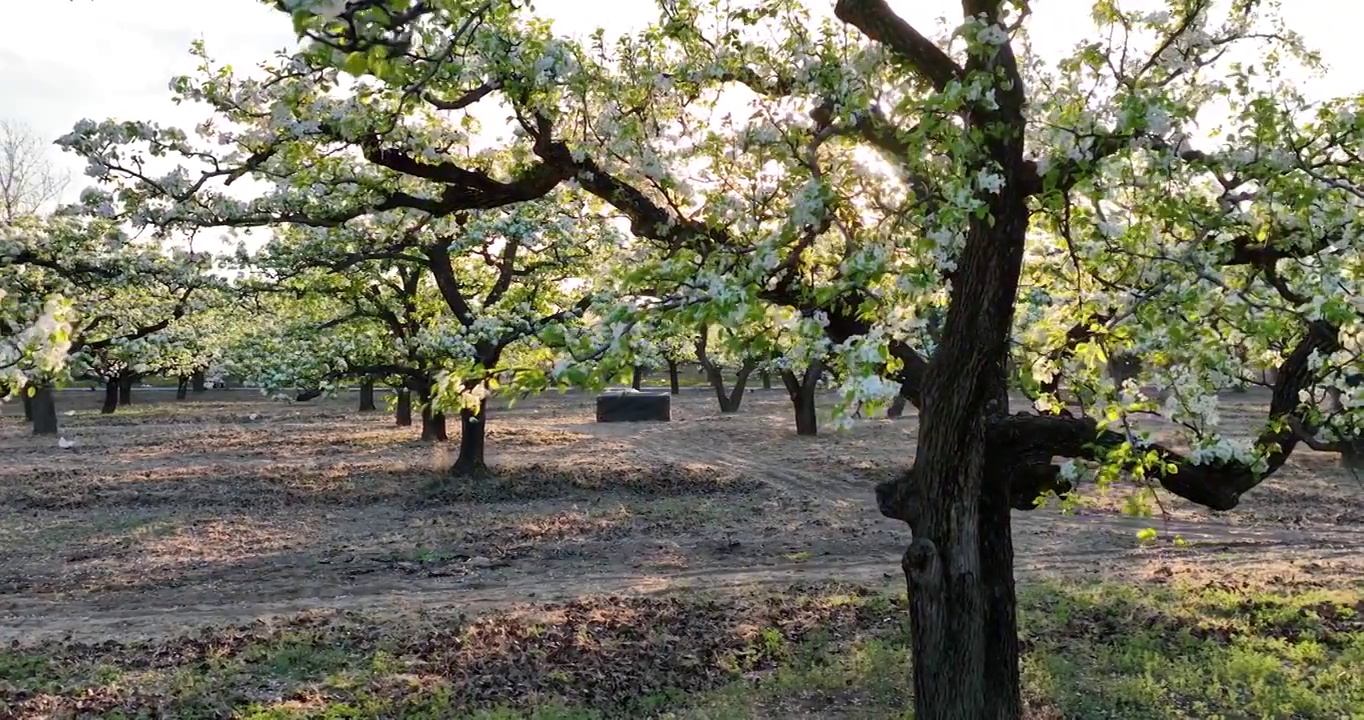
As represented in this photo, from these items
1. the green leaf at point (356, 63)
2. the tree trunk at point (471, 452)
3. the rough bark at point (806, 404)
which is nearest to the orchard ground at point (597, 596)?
the tree trunk at point (471, 452)

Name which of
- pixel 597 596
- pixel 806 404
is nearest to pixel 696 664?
pixel 597 596

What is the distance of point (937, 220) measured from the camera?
4.96 meters

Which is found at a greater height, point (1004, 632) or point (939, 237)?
point (939, 237)

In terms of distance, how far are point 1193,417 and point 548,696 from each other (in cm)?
597

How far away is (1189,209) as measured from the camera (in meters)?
6.04

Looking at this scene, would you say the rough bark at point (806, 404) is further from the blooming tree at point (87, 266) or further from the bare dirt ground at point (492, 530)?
the blooming tree at point (87, 266)

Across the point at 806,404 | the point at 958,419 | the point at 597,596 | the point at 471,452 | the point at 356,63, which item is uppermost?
the point at 356,63

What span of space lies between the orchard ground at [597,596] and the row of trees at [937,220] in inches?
109

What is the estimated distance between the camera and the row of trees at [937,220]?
4926mm

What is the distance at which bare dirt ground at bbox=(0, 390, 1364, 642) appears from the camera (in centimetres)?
1279

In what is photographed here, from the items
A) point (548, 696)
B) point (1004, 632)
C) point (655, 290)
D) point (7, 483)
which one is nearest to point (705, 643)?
point (548, 696)

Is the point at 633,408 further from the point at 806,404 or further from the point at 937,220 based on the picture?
the point at 937,220

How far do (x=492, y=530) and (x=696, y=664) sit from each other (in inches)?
304

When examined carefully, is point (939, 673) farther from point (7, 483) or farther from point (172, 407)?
point (172, 407)
